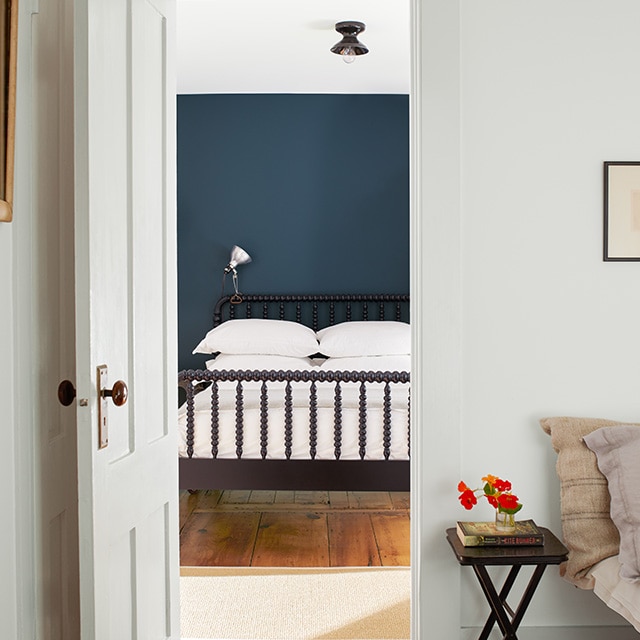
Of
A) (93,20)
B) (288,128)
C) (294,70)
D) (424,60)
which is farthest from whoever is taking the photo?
(288,128)

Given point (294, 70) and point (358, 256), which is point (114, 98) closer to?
point (294, 70)

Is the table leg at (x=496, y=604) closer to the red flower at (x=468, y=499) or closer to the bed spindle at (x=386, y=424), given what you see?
the red flower at (x=468, y=499)

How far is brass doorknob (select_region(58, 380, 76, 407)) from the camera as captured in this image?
186 centimetres

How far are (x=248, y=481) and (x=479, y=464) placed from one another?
1680mm

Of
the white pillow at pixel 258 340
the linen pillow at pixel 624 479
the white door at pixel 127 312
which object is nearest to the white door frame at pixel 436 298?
the linen pillow at pixel 624 479

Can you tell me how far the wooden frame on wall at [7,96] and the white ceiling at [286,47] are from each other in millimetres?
2384

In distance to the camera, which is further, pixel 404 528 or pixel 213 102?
pixel 213 102

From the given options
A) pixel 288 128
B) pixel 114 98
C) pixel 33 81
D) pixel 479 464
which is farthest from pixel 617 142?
pixel 288 128

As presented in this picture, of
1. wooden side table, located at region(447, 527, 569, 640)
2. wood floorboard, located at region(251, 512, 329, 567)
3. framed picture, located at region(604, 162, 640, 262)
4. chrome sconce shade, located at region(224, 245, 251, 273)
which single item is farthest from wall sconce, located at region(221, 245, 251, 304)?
wooden side table, located at region(447, 527, 569, 640)

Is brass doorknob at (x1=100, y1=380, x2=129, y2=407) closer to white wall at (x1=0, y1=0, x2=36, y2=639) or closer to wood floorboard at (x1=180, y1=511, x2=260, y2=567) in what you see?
white wall at (x1=0, y1=0, x2=36, y2=639)

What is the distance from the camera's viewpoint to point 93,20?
1.77 metres

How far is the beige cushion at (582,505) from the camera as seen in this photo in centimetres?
220

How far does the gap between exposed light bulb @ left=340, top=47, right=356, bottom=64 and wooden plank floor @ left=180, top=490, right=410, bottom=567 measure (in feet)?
8.43

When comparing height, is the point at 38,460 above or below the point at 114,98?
below
